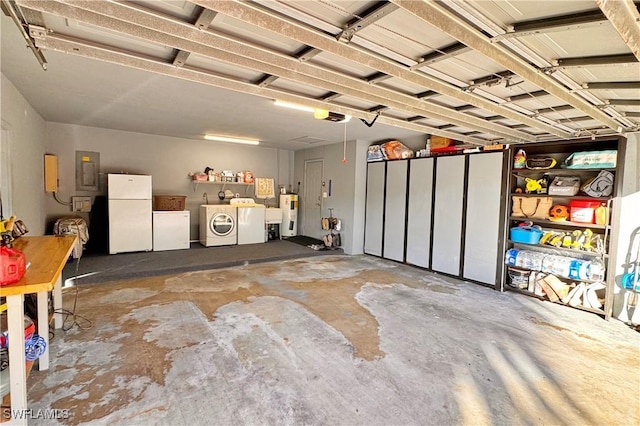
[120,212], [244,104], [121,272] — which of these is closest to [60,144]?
[120,212]

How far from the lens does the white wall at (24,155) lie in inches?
131

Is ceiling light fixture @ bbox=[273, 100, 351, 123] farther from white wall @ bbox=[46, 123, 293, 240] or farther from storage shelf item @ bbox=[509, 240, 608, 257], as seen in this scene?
white wall @ bbox=[46, 123, 293, 240]

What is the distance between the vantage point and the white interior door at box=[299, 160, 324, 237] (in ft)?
25.8

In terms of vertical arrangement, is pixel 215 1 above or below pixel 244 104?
below

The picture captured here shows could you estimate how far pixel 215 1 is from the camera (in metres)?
1.35

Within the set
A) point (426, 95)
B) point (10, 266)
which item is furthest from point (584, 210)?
point (10, 266)

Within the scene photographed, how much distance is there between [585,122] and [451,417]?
3.56 m

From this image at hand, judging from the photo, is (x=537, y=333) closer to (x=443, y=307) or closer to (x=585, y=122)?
(x=443, y=307)

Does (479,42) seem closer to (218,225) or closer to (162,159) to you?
(218,225)

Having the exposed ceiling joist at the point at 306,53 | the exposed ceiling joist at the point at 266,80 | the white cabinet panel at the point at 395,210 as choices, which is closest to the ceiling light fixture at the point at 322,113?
the exposed ceiling joist at the point at 266,80

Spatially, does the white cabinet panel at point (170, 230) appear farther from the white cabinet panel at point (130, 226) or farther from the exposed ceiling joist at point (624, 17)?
the exposed ceiling joist at point (624, 17)

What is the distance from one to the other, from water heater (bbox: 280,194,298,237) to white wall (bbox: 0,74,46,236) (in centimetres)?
492

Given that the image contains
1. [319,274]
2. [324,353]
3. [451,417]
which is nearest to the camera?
[451,417]

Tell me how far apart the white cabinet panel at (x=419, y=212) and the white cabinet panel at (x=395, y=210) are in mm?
162
